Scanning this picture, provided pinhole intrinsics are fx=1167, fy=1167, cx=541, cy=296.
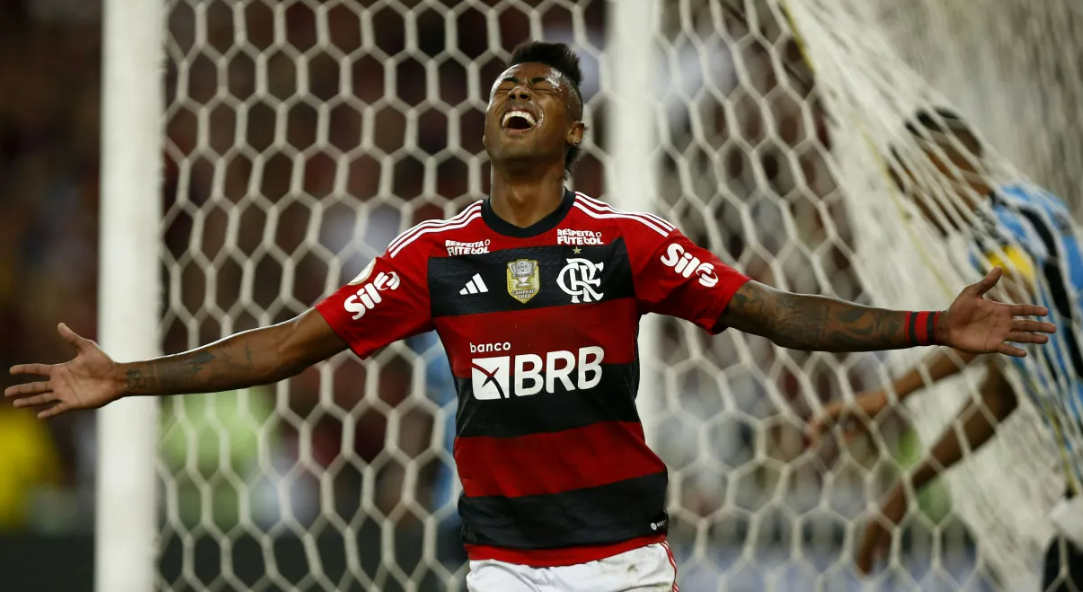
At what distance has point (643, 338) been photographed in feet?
9.16

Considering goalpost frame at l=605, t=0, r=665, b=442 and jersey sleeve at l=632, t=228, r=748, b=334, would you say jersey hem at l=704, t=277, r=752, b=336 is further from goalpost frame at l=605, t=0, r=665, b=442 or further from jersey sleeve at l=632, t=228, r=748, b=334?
goalpost frame at l=605, t=0, r=665, b=442

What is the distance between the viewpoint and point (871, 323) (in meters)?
1.83

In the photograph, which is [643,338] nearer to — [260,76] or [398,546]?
[398,546]

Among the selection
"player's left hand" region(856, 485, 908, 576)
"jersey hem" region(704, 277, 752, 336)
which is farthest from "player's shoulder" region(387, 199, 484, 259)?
"player's left hand" region(856, 485, 908, 576)

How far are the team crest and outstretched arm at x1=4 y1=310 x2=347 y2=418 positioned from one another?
1.04ft

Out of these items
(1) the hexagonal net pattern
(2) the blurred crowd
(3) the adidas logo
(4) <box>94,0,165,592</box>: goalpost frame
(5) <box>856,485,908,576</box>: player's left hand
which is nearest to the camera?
(3) the adidas logo

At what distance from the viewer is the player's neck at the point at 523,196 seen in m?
1.99

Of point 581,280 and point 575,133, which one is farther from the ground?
point 575,133

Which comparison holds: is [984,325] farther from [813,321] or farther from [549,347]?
[549,347]

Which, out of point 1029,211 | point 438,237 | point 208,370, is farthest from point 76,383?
point 1029,211

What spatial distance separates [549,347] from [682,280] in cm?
25

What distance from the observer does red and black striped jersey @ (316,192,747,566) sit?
191 centimetres

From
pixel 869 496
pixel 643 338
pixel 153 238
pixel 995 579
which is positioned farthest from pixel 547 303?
pixel 995 579

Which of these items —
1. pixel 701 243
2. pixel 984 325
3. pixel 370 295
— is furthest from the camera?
pixel 701 243
